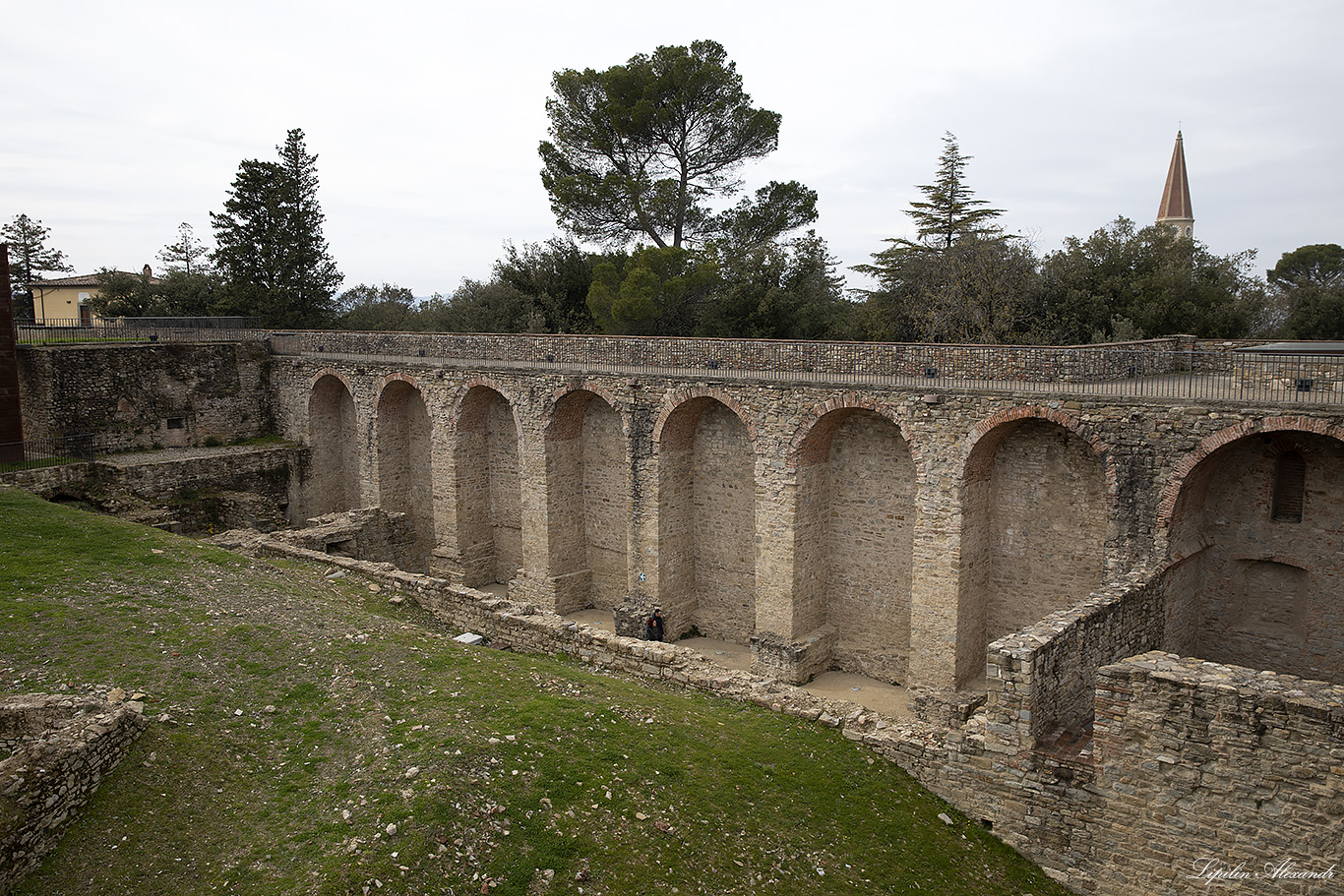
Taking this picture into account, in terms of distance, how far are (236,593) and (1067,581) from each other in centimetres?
1369

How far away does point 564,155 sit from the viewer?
31.4 meters

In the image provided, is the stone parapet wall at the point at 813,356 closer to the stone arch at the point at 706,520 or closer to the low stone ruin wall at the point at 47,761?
the stone arch at the point at 706,520

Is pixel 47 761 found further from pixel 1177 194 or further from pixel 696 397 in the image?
pixel 1177 194

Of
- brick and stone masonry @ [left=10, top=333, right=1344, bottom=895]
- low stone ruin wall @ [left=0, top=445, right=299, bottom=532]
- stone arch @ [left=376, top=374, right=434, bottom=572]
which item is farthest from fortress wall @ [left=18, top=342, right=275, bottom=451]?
stone arch @ [left=376, top=374, right=434, bottom=572]

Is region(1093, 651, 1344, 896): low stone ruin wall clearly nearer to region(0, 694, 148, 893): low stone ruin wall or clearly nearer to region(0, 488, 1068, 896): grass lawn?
region(0, 488, 1068, 896): grass lawn

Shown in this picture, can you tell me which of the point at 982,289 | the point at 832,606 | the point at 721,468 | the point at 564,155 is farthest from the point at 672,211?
the point at 832,606

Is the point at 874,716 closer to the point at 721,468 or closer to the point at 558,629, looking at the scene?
the point at 558,629

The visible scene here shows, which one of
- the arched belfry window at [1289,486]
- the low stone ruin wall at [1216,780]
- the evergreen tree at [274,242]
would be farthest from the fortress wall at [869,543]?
the evergreen tree at [274,242]

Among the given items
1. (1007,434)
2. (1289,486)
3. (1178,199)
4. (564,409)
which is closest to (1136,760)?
(1289,486)

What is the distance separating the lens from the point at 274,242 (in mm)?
34125

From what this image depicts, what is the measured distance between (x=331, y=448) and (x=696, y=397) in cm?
1481

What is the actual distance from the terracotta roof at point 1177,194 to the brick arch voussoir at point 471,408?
34.6 metres

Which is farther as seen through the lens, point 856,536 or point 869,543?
point 856,536

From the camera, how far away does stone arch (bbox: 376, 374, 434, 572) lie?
78.6 ft
